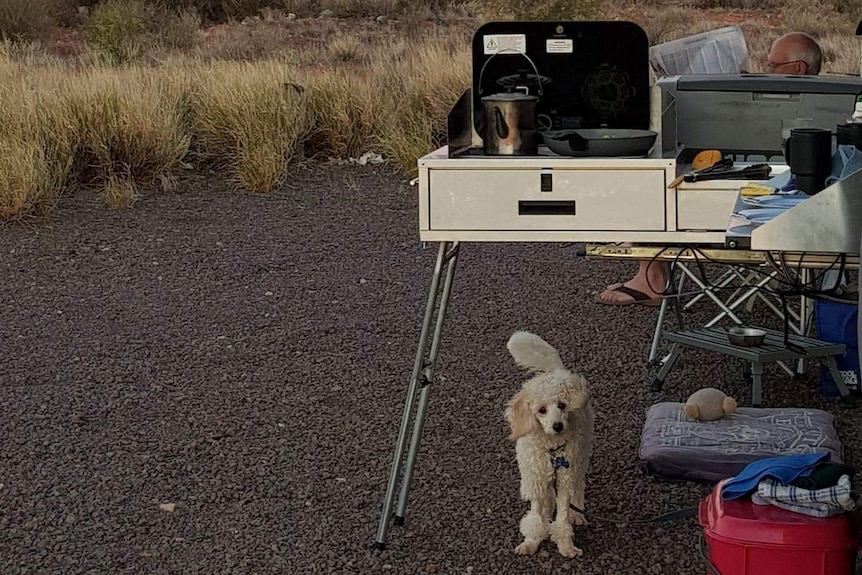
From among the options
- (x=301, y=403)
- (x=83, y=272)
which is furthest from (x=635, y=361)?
(x=83, y=272)

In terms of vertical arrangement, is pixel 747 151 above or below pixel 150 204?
above

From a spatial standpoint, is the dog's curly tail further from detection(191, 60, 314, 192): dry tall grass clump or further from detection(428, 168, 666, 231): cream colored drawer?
detection(191, 60, 314, 192): dry tall grass clump

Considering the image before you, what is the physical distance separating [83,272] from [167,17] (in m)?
16.2

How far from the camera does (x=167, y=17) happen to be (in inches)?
877

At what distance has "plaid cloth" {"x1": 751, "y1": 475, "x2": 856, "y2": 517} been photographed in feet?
8.77

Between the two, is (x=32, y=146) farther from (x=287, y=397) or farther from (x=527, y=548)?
(x=527, y=548)

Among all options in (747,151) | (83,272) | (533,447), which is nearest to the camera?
(533,447)

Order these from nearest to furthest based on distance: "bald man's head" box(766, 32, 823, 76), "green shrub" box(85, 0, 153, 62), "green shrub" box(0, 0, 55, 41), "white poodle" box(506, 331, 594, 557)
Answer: "white poodle" box(506, 331, 594, 557)
"bald man's head" box(766, 32, 823, 76)
"green shrub" box(85, 0, 153, 62)
"green shrub" box(0, 0, 55, 41)

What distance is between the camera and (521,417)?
325 centimetres

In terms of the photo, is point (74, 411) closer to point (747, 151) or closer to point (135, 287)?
point (135, 287)

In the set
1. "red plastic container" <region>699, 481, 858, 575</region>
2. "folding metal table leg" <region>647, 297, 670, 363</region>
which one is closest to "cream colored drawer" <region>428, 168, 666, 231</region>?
"red plastic container" <region>699, 481, 858, 575</region>

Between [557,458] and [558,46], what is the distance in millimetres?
1066

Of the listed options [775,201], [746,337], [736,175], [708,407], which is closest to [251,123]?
[746,337]

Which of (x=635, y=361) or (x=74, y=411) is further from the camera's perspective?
(x=635, y=361)
